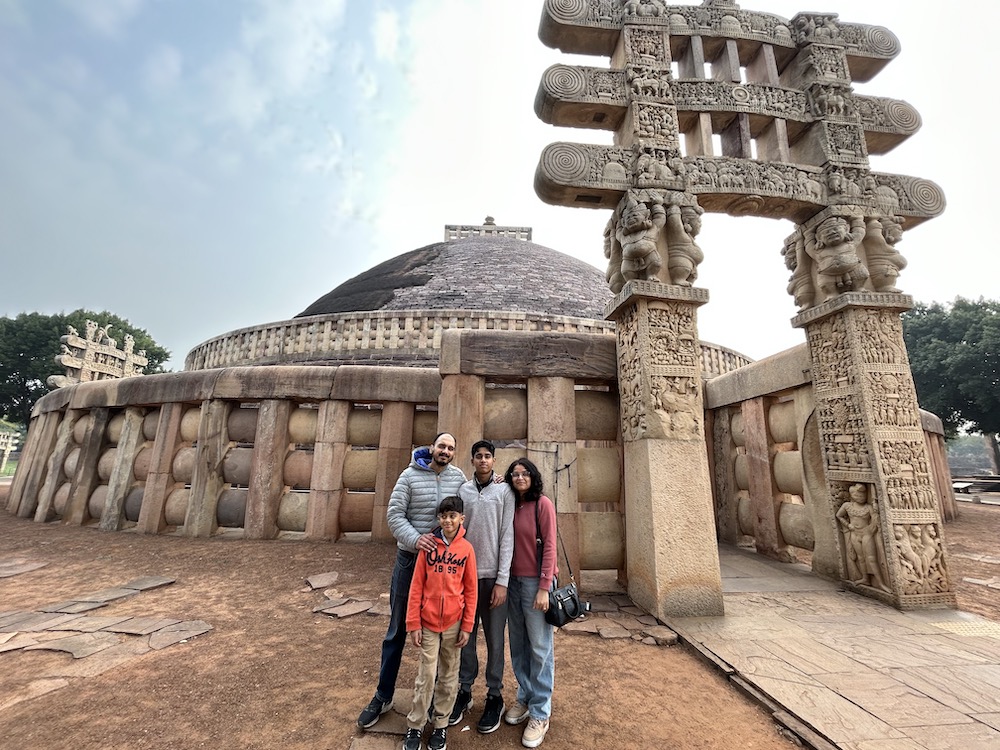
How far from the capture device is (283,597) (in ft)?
14.7

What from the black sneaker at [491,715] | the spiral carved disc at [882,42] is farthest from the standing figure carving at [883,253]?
the black sneaker at [491,715]

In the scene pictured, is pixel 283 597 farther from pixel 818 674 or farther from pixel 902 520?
pixel 902 520

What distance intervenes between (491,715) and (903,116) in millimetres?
8734

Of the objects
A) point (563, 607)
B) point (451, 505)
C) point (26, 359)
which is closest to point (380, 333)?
point (451, 505)

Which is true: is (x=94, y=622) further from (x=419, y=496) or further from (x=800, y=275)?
(x=800, y=275)

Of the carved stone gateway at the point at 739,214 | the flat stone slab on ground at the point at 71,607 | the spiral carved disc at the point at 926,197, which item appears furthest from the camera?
the spiral carved disc at the point at 926,197

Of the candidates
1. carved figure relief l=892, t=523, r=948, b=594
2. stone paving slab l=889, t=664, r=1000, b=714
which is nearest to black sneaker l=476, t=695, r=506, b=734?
stone paving slab l=889, t=664, r=1000, b=714

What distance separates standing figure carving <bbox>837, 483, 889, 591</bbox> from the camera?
4.67 metres

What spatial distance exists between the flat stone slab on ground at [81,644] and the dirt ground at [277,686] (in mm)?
74

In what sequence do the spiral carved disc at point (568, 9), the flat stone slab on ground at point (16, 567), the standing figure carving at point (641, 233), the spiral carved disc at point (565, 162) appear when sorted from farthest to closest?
the spiral carved disc at point (568, 9) < the flat stone slab on ground at point (16, 567) < the spiral carved disc at point (565, 162) < the standing figure carving at point (641, 233)

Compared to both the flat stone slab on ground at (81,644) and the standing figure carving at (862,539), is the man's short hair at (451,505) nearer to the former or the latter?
the flat stone slab on ground at (81,644)

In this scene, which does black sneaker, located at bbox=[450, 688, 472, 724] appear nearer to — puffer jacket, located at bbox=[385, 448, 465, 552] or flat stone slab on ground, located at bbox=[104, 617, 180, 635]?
puffer jacket, located at bbox=[385, 448, 465, 552]

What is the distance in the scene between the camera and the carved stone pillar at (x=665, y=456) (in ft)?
13.5

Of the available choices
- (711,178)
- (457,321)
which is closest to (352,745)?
(711,178)
